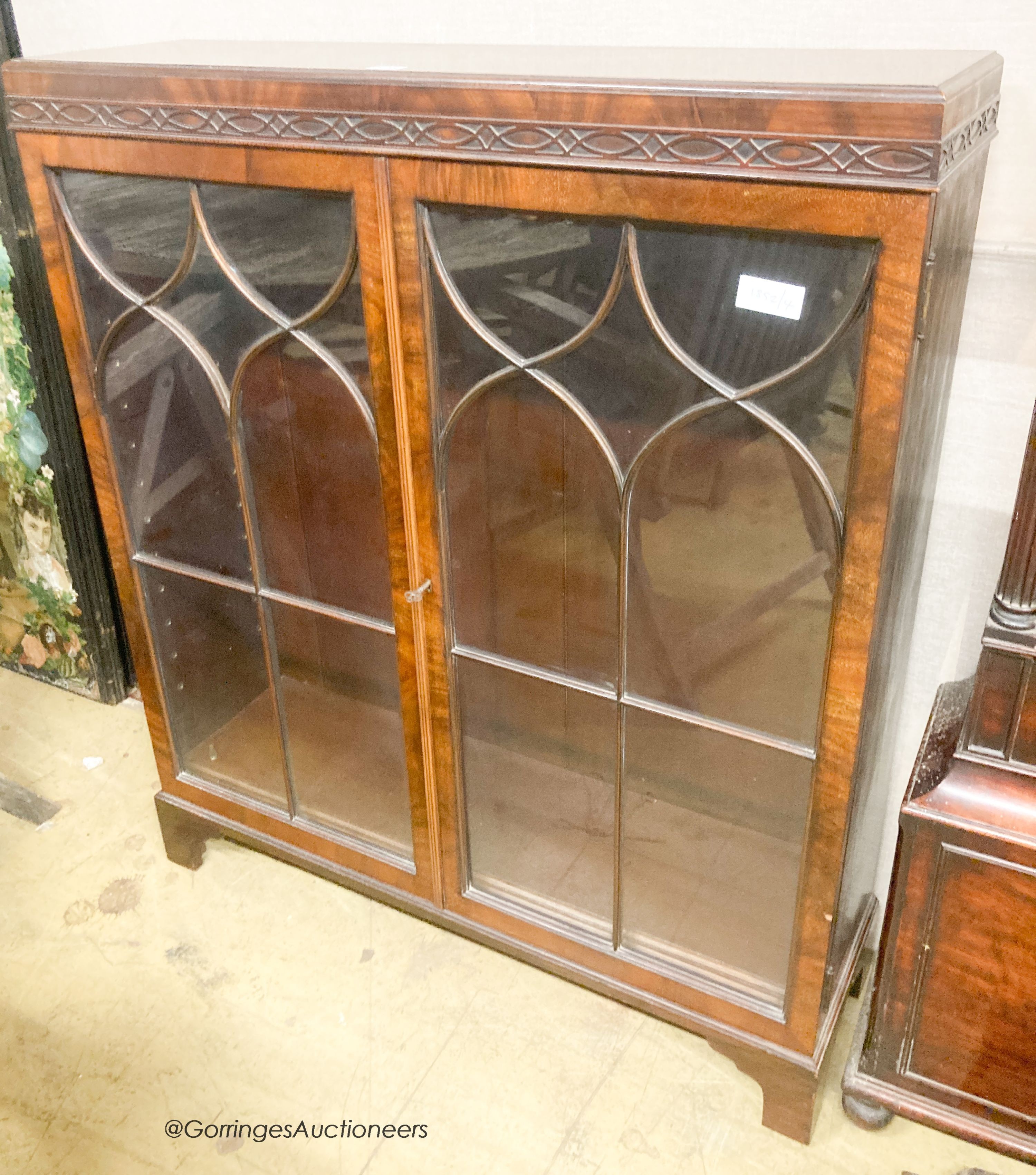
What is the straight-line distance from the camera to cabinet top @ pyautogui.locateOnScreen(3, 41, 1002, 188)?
2.69ft

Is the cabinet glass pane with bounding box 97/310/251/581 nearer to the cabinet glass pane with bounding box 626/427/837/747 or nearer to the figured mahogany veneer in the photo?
the cabinet glass pane with bounding box 626/427/837/747

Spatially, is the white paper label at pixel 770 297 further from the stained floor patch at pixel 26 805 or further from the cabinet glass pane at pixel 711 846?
the stained floor patch at pixel 26 805

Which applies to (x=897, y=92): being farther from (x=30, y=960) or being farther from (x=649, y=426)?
(x=30, y=960)

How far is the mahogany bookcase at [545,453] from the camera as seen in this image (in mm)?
918

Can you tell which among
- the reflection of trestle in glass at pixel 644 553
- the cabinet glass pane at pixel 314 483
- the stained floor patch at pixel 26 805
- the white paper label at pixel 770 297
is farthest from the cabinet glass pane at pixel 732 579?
Answer: the stained floor patch at pixel 26 805

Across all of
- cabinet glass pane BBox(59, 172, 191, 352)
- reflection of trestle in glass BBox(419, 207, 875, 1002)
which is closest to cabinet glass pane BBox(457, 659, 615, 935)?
reflection of trestle in glass BBox(419, 207, 875, 1002)

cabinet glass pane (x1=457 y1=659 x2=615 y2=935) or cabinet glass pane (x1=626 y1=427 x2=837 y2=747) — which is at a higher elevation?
cabinet glass pane (x1=626 y1=427 x2=837 y2=747)

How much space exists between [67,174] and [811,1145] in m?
1.58

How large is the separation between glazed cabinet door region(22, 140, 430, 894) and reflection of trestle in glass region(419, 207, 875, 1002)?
0.11 meters

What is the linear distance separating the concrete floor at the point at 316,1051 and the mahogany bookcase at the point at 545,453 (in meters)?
0.13

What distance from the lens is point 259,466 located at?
1369mm

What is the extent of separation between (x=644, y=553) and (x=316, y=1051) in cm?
91

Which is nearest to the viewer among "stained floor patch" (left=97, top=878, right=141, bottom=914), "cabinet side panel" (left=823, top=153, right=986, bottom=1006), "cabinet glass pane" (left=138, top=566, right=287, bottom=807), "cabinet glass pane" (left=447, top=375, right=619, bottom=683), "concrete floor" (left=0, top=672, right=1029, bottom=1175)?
"cabinet side panel" (left=823, top=153, right=986, bottom=1006)

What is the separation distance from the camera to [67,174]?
1.26 m
